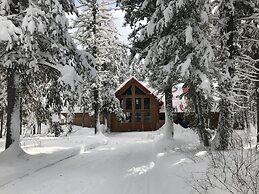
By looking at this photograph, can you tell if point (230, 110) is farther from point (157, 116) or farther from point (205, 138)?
point (157, 116)

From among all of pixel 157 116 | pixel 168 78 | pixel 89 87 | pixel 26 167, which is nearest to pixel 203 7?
pixel 168 78

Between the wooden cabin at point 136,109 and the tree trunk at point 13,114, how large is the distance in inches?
1088

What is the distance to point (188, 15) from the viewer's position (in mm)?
15141

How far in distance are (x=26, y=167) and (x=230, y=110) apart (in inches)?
327

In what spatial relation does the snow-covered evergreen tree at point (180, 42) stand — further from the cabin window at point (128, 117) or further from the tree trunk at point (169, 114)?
the cabin window at point (128, 117)

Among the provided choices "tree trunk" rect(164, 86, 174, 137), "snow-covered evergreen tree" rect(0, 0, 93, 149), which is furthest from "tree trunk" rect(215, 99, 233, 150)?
"snow-covered evergreen tree" rect(0, 0, 93, 149)

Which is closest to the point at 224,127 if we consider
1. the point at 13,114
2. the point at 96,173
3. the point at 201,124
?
the point at 201,124

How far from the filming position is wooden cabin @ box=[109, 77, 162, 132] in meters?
42.0

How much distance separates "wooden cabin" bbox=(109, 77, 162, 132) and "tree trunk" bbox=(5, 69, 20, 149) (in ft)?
90.6

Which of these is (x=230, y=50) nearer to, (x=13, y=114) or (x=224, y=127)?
(x=224, y=127)

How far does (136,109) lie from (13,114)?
28889 millimetres

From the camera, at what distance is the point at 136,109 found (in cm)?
4253

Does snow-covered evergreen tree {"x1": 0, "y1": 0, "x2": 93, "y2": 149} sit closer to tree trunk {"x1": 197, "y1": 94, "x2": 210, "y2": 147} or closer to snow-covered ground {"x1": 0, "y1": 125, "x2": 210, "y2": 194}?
snow-covered ground {"x1": 0, "y1": 125, "x2": 210, "y2": 194}

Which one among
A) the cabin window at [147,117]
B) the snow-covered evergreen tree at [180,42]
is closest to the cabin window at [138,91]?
the cabin window at [147,117]
